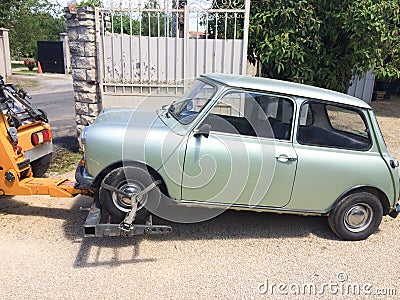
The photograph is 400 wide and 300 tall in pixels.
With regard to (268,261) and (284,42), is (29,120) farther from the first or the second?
(284,42)

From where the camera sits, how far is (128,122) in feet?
12.7

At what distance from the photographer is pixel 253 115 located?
412 centimetres

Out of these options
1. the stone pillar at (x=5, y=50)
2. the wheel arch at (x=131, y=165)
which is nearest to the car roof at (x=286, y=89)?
the wheel arch at (x=131, y=165)

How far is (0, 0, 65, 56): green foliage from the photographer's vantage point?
29.5m

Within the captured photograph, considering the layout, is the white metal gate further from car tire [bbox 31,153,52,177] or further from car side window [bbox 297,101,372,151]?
car side window [bbox 297,101,372,151]

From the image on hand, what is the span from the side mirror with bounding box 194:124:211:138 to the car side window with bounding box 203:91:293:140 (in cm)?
13

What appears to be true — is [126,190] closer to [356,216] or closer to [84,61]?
[356,216]

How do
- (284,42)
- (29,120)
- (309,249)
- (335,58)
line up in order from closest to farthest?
(309,249) < (29,120) < (284,42) < (335,58)

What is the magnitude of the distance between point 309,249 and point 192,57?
399 centimetres

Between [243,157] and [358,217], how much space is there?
164cm

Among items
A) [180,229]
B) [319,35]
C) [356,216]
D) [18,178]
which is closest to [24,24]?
[319,35]

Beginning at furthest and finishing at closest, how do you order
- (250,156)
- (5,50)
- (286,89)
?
1. (5,50)
2. (286,89)
3. (250,156)

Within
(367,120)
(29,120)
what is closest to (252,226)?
(367,120)

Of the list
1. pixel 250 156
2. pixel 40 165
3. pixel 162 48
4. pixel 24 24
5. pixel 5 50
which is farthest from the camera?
pixel 24 24
